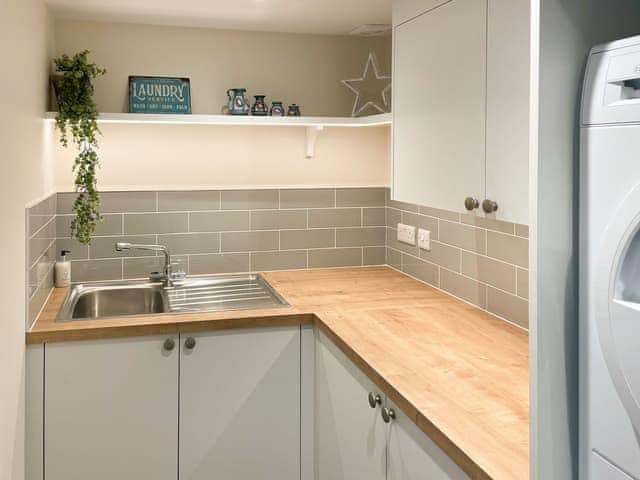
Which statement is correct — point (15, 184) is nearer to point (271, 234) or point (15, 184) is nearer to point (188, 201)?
point (188, 201)

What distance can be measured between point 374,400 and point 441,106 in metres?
0.94

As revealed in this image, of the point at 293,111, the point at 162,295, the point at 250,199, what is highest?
the point at 293,111

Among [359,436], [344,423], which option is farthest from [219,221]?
[359,436]

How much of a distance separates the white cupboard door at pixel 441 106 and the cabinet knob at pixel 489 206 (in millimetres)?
48

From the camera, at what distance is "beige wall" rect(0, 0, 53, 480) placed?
6.26ft

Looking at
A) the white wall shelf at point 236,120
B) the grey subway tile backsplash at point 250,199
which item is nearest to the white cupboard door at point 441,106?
the white wall shelf at point 236,120

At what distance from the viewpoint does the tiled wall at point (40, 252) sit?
90.7 inches

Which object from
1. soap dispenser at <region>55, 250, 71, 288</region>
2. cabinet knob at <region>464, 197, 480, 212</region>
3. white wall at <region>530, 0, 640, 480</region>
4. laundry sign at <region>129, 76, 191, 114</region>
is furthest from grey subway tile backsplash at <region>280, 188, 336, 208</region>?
white wall at <region>530, 0, 640, 480</region>

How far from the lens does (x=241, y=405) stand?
2.54 meters

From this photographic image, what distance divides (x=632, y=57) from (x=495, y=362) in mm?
1209

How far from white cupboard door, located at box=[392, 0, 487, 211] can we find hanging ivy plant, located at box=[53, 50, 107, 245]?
1.26 meters

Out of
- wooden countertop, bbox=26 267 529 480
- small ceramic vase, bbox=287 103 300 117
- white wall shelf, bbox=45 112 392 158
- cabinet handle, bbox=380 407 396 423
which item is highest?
small ceramic vase, bbox=287 103 300 117

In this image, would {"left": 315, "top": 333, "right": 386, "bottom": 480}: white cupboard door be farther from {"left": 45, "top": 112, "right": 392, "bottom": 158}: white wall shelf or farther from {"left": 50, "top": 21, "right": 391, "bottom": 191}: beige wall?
{"left": 50, "top": 21, "right": 391, "bottom": 191}: beige wall

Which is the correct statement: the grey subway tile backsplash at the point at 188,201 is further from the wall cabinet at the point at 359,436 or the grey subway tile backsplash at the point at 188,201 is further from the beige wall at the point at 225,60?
the wall cabinet at the point at 359,436
